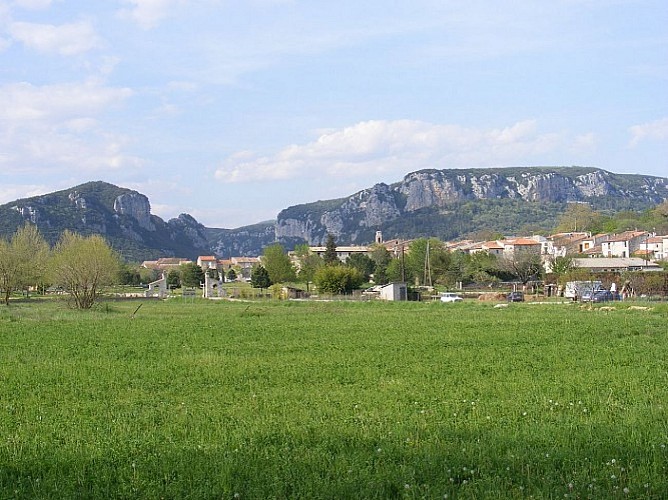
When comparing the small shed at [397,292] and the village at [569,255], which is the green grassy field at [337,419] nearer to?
the small shed at [397,292]

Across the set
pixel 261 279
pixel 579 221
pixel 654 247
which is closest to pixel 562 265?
pixel 261 279

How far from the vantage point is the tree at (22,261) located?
6844 centimetres

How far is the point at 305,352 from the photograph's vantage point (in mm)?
21078

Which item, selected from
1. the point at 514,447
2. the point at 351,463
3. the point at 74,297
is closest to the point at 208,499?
the point at 351,463

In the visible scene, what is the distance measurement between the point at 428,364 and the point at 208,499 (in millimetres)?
11029

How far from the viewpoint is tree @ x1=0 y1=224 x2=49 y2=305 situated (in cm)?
6844

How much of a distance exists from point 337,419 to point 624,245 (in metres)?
124

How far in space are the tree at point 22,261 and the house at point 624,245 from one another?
8900 cm

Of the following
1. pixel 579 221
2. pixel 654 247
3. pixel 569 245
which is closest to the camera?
pixel 654 247

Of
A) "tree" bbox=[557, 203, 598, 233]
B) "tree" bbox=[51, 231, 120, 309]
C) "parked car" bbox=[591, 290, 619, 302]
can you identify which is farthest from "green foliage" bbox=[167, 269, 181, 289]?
"tree" bbox=[557, 203, 598, 233]

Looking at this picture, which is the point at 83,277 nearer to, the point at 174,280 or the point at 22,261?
the point at 22,261

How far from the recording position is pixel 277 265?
106 m

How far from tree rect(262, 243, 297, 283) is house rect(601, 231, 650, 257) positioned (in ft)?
180

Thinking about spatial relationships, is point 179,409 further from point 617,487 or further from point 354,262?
point 354,262
